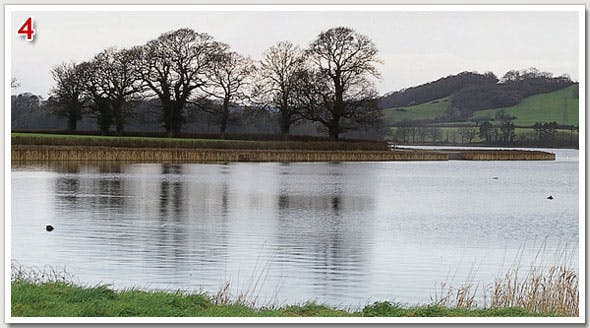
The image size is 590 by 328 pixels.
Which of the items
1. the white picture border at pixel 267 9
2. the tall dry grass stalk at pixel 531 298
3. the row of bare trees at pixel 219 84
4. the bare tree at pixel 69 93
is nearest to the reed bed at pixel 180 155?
the row of bare trees at pixel 219 84

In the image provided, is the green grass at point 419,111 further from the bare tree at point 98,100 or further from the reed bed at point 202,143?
the bare tree at point 98,100

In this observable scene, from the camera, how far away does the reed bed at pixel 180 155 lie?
43.5 m

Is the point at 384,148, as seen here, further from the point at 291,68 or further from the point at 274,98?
the point at 291,68

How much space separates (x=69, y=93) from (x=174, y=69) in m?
4.56

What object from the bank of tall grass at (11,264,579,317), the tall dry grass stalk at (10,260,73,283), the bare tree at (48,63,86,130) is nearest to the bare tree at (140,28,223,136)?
the bare tree at (48,63,86,130)

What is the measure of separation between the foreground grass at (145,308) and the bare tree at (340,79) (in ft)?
50.6

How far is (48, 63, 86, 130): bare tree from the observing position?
32550 mm

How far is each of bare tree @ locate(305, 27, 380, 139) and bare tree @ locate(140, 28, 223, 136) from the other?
4.43m

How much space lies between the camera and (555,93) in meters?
18.3

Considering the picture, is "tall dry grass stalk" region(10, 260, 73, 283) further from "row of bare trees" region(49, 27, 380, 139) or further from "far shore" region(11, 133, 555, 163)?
"far shore" region(11, 133, 555, 163)

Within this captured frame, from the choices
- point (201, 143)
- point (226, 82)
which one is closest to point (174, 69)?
point (226, 82)

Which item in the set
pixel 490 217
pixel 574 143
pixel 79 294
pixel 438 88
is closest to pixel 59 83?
pixel 490 217

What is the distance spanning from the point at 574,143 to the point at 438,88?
10.1ft

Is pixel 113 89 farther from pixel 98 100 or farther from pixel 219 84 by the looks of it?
pixel 219 84
